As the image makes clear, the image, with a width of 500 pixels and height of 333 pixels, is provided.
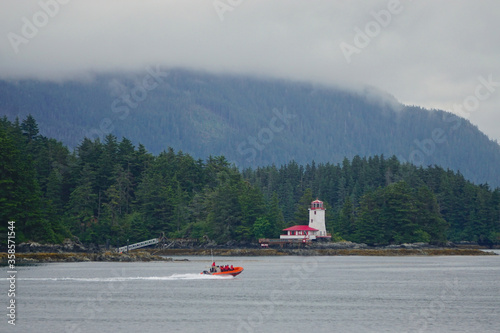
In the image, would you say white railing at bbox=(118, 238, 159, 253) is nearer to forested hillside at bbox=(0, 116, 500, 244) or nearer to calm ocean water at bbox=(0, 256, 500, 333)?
forested hillside at bbox=(0, 116, 500, 244)

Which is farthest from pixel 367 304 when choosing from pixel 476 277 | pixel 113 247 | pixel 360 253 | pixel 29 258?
pixel 113 247

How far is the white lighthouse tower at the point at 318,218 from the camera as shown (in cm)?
15125

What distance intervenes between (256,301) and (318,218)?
92.4 m

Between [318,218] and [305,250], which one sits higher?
[318,218]

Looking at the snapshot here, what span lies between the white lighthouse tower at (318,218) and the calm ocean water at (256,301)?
5557 cm

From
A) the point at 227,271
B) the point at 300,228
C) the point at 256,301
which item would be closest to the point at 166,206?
the point at 300,228

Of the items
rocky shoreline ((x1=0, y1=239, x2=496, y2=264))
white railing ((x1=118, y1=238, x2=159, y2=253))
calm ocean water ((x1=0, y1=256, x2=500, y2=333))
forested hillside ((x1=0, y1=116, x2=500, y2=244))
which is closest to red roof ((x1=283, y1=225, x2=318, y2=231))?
forested hillside ((x1=0, y1=116, x2=500, y2=244))

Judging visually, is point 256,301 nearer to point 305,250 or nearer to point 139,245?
point 305,250

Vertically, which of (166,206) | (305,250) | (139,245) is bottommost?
(305,250)

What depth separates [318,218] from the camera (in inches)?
5979

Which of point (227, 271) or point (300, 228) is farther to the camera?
point (300, 228)

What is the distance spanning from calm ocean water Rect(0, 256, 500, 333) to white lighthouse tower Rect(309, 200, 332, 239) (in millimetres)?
55571

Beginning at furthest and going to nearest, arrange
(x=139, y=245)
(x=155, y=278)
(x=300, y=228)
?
(x=300, y=228) < (x=139, y=245) < (x=155, y=278)

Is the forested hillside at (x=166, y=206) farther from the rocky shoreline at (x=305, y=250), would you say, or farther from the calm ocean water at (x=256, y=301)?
the calm ocean water at (x=256, y=301)
